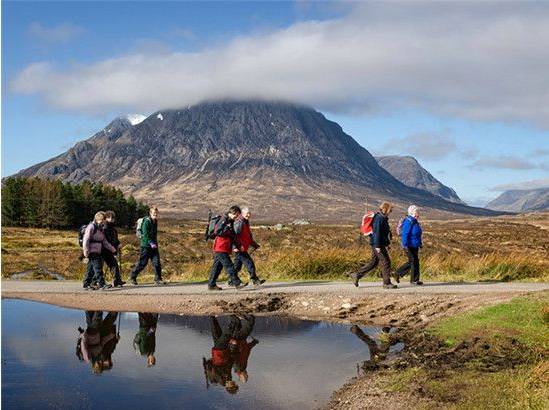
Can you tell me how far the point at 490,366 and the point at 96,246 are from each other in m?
10.9

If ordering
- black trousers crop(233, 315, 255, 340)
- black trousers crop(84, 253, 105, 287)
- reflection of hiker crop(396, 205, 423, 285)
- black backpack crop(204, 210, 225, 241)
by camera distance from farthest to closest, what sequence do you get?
black trousers crop(84, 253, 105, 287) → reflection of hiker crop(396, 205, 423, 285) → black backpack crop(204, 210, 225, 241) → black trousers crop(233, 315, 255, 340)

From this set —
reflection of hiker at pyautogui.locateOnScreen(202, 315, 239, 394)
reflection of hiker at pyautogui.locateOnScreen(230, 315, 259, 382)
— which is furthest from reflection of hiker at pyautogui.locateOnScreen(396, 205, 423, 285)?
reflection of hiker at pyautogui.locateOnScreen(202, 315, 239, 394)

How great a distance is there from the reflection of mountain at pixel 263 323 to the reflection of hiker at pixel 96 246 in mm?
3589

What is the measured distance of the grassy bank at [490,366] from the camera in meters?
7.31

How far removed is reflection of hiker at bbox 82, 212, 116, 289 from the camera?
652 inches

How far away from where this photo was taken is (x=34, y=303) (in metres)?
15.7

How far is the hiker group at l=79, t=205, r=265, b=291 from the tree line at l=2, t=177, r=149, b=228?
72339mm

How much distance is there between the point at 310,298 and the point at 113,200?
282 feet

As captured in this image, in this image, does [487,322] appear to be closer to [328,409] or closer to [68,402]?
[328,409]

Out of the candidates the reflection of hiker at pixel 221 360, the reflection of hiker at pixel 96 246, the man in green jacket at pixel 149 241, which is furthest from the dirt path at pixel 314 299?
the reflection of hiker at pixel 221 360

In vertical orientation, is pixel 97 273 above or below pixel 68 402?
above

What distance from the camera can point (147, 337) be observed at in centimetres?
1199

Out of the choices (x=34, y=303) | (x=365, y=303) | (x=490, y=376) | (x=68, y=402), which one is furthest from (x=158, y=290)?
(x=490, y=376)

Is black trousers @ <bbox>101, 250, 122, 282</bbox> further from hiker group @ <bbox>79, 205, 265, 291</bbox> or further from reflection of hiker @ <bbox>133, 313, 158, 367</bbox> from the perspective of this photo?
reflection of hiker @ <bbox>133, 313, 158, 367</bbox>
